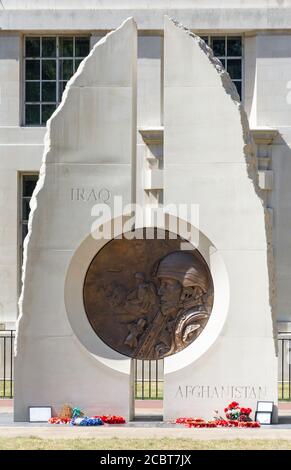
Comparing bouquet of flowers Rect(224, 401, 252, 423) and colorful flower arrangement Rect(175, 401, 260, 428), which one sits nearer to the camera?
colorful flower arrangement Rect(175, 401, 260, 428)

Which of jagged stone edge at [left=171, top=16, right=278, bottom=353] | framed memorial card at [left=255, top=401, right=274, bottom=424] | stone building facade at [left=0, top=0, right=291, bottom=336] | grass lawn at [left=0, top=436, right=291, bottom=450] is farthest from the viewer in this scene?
stone building facade at [left=0, top=0, right=291, bottom=336]

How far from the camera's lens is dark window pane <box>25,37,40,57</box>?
4234cm

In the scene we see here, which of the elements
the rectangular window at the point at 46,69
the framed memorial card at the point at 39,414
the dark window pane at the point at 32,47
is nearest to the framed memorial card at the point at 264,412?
the framed memorial card at the point at 39,414

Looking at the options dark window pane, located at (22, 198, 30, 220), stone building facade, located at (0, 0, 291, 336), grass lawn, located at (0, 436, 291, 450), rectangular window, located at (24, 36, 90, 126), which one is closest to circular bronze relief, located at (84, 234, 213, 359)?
grass lawn, located at (0, 436, 291, 450)

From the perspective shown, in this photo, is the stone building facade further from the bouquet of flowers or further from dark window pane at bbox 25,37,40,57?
the bouquet of flowers

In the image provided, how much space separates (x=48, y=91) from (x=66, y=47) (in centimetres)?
113

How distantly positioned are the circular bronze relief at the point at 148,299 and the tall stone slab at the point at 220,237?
27cm

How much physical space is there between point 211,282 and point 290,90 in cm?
1213

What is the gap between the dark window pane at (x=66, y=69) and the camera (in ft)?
139

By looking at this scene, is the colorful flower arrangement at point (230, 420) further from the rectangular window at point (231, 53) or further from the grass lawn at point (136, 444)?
the rectangular window at point (231, 53)

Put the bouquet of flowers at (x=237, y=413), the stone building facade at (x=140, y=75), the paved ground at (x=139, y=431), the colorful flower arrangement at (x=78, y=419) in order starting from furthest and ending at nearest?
the stone building facade at (x=140, y=75) < the bouquet of flowers at (x=237, y=413) < the colorful flower arrangement at (x=78, y=419) < the paved ground at (x=139, y=431)

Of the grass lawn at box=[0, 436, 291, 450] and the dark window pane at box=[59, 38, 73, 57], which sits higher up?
the dark window pane at box=[59, 38, 73, 57]

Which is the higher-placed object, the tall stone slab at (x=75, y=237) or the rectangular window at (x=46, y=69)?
the rectangular window at (x=46, y=69)
